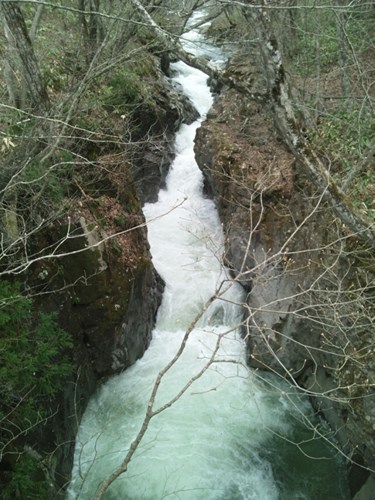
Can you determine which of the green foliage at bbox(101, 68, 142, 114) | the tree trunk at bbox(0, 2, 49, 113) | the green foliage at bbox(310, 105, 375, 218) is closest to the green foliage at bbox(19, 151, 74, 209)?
the tree trunk at bbox(0, 2, 49, 113)

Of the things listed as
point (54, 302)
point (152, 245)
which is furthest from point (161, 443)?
point (152, 245)

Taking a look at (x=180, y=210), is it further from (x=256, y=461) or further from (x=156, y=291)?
(x=256, y=461)

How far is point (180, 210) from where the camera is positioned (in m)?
11.1

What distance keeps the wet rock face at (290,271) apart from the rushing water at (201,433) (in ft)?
1.72

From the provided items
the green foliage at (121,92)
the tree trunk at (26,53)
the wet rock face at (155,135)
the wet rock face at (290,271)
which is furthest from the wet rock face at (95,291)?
the wet rock face at (155,135)

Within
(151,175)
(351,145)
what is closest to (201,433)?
(351,145)

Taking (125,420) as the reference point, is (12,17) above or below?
above

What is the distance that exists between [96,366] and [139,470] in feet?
5.91

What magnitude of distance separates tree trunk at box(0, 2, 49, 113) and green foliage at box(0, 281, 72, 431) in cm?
263

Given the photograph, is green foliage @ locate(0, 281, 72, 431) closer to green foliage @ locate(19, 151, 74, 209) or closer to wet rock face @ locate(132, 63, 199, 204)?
green foliage @ locate(19, 151, 74, 209)

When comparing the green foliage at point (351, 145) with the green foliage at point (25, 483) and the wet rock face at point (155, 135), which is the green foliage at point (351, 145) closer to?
the wet rock face at point (155, 135)

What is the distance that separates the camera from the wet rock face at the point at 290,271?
194 inches

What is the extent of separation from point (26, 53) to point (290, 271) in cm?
457

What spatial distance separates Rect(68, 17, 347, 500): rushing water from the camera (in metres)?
5.69
